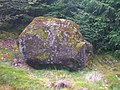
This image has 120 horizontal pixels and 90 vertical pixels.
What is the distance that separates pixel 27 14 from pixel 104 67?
443 centimetres

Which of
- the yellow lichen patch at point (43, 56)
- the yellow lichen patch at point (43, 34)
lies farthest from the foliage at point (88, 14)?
the yellow lichen patch at point (43, 56)

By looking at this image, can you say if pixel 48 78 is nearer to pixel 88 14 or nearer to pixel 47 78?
pixel 47 78

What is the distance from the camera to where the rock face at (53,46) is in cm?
957

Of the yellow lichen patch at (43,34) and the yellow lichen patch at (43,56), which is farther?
the yellow lichen patch at (43,34)

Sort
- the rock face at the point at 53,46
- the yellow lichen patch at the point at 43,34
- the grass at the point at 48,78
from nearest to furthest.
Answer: the grass at the point at 48,78 < the rock face at the point at 53,46 < the yellow lichen patch at the point at 43,34

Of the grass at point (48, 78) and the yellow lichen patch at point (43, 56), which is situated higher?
the yellow lichen patch at point (43, 56)

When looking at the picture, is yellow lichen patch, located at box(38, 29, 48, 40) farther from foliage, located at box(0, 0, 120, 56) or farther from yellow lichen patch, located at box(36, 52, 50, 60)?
foliage, located at box(0, 0, 120, 56)

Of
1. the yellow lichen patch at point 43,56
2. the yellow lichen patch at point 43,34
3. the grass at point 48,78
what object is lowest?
the grass at point 48,78

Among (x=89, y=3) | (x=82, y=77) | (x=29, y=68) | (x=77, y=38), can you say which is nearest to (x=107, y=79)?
(x=82, y=77)

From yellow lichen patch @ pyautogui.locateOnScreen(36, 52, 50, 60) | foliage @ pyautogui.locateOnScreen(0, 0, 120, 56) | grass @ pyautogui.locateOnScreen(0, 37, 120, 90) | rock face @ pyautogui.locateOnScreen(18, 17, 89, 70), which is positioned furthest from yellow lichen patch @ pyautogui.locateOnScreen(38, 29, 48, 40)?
foliage @ pyautogui.locateOnScreen(0, 0, 120, 56)

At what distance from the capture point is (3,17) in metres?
11.1

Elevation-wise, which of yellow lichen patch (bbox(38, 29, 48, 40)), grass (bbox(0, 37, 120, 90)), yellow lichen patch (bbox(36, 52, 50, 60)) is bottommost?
grass (bbox(0, 37, 120, 90))

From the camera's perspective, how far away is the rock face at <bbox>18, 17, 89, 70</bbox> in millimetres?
9570

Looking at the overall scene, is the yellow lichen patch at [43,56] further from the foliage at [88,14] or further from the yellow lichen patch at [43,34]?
the foliage at [88,14]
